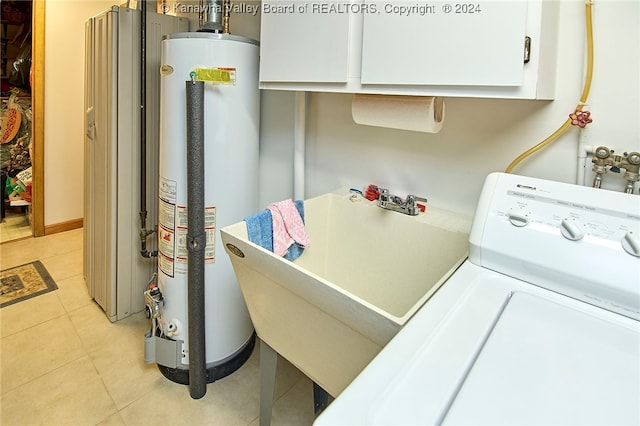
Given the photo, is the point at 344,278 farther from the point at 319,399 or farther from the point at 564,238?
the point at 564,238

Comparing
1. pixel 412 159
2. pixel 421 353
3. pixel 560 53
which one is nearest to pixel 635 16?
pixel 560 53

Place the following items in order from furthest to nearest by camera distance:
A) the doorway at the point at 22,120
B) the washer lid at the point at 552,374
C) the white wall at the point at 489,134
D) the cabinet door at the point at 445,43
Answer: the doorway at the point at 22,120 < the white wall at the point at 489,134 < the cabinet door at the point at 445,43 < the washer lid at the point at 552,374

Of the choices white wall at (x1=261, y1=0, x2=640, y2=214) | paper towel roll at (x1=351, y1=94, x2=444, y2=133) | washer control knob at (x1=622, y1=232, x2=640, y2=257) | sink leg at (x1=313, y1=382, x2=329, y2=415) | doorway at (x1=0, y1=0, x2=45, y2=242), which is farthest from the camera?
doorway at (x1=0, y1=0, x2=45, y2=242)

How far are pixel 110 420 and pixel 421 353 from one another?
1.39m

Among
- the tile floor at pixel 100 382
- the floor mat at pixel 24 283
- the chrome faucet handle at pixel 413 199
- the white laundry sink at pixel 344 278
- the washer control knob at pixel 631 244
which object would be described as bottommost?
the tile floor at pixel 100 382

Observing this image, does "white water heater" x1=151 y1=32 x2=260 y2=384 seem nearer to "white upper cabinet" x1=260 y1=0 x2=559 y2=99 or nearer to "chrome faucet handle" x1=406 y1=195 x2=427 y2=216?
"white upper cabinet" x1=260 y1=0 x2=559 y2=99

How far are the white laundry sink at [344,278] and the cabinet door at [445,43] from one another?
455 millimetres

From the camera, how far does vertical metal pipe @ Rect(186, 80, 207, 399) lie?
1342mm

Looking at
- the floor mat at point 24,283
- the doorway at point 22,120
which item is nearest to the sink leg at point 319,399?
the floor mat at point 24,283

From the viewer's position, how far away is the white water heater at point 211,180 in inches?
55.6

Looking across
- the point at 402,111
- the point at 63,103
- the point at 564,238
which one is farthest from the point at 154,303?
the point at 63,103

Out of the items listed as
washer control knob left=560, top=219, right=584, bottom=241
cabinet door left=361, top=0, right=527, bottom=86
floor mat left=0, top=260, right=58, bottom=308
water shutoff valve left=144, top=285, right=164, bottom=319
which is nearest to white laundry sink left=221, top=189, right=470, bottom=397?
washer control knob left=560, top=219, right=584, bottom=241

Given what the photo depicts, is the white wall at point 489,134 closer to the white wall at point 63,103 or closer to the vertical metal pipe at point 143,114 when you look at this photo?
the vertical metal pipe at point 143,114

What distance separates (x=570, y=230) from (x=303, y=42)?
3.03ft
